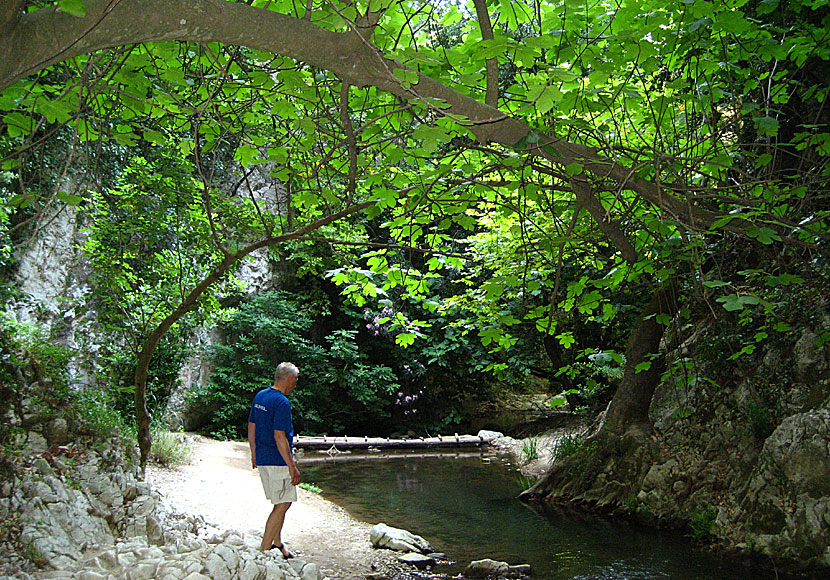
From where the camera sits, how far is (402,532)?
6207 millimetres

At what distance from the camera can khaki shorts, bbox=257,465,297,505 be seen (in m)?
4.77

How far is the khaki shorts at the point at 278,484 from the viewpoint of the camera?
4773 millimetres

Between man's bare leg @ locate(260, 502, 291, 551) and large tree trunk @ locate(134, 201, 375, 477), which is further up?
large tree trunk @ locate(134, 201, 375, 477)

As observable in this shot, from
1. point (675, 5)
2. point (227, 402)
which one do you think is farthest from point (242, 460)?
point (675, 5)

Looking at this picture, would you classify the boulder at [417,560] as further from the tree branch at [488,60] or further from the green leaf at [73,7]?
the green leaf at [73,7]

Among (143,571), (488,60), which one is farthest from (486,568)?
(488,60)

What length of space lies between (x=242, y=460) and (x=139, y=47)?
26.6 ft

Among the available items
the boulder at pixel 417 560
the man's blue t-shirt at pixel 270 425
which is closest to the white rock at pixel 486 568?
the boulder at pixel 417 560

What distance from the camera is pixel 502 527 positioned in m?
7.05

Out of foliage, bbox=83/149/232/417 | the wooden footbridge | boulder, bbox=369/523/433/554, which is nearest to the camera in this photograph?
boulder, bbox=369/523/433/554

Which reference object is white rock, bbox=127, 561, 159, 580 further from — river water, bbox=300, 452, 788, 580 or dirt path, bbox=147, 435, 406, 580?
river water, bbox=300, 452, 788, 580

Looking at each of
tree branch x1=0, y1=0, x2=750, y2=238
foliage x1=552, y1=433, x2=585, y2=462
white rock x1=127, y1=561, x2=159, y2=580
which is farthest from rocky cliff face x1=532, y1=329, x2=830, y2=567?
white rock x1=127, y1=561, x2=159, y2=580

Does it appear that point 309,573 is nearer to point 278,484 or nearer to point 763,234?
point 278,484

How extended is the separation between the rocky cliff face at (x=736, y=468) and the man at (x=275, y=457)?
3285 mm
